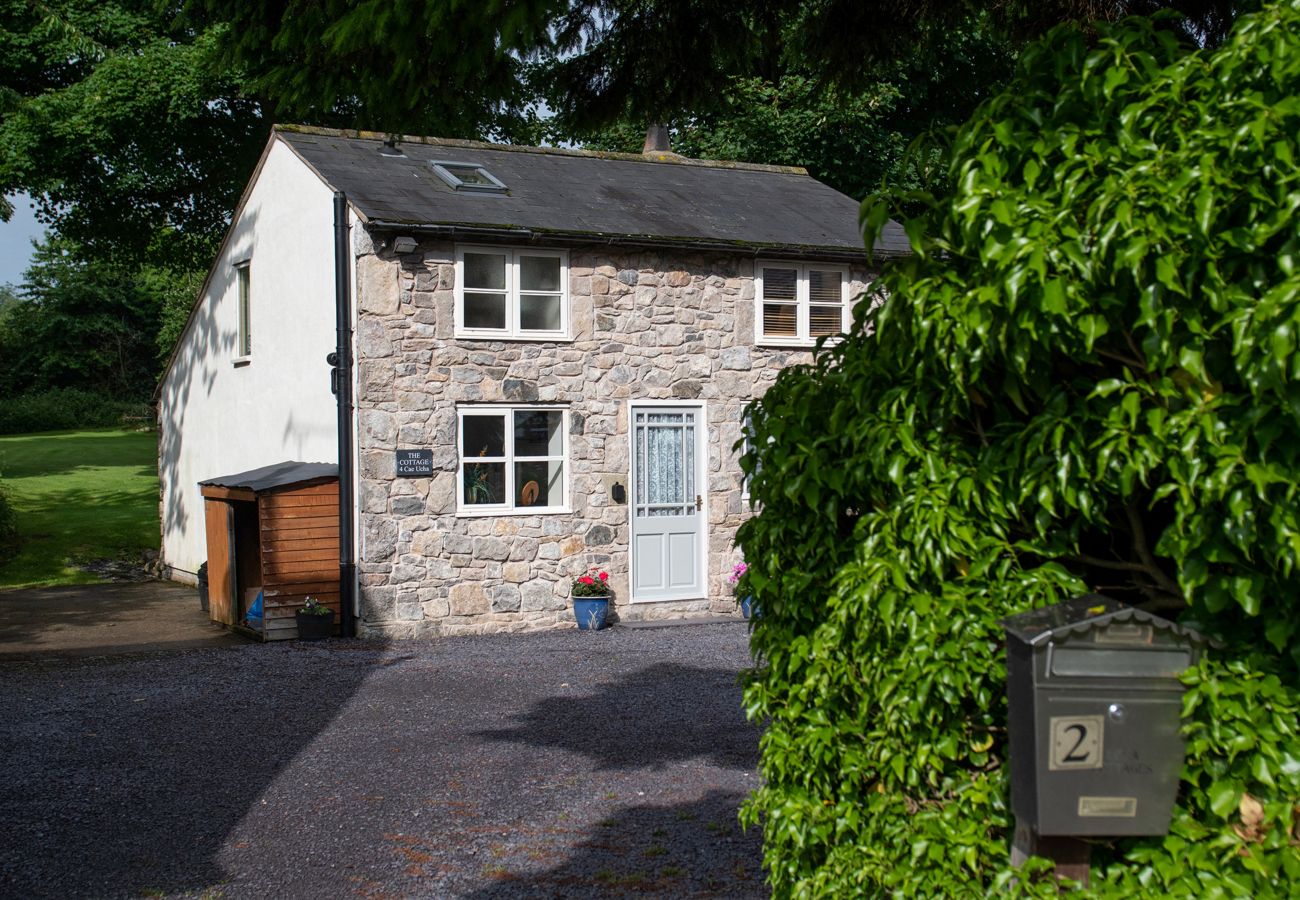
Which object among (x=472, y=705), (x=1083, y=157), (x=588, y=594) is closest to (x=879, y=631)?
(x=1083, y=157)

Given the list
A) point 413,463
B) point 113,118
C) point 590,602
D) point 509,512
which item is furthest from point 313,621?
point 113,118

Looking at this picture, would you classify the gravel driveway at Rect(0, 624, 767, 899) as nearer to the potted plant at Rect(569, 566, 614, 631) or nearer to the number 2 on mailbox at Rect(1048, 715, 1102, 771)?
the potted plant at Rect(569, 566, 614, 631)

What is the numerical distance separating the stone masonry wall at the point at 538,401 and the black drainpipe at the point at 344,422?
0.15 meters

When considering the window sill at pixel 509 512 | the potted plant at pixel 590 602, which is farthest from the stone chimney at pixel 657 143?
the potted plant at pixel 590 602

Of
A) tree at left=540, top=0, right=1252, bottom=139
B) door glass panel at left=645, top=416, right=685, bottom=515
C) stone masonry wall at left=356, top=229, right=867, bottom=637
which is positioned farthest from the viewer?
door glass panel at left=645, top=416, right=685, bottom=515

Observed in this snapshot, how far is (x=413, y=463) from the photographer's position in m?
15.3

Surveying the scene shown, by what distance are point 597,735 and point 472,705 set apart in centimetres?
174

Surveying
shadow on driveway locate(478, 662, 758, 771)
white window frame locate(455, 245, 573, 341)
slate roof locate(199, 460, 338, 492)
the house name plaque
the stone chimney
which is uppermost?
the stone chimney

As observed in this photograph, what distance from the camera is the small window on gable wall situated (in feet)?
63.0

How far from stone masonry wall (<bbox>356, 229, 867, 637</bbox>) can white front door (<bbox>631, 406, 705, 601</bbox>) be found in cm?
16

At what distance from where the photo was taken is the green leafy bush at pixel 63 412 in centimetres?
4641

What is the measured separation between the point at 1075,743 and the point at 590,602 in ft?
41.9

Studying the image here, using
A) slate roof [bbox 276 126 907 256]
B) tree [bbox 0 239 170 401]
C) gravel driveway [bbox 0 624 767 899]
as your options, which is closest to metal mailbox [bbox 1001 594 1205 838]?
gravel driveway [bbox 0 624 767 899]

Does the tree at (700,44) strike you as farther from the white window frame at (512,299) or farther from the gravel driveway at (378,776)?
the white window frame at (512,299)
